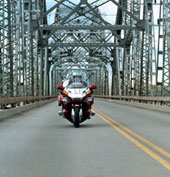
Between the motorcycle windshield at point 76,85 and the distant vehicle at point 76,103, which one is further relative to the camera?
the motorcycle windshield at point 76,85

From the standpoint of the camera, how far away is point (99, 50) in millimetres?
67188

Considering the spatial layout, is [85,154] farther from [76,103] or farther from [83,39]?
[83,39]

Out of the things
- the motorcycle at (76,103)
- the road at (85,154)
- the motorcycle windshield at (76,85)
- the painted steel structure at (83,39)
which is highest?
the painted steel structure at (83,39)

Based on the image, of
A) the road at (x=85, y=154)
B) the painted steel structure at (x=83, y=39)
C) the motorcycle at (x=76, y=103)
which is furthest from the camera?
the painted steel structure at (x=83, y=39)

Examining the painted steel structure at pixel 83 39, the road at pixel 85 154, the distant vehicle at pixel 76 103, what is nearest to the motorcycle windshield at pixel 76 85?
the distant vehicle at pixel 76 103

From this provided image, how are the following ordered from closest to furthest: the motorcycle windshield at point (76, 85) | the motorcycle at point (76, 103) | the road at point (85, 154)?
the road at point (85, 154)
the motorcycle at point (76, 103)
the motorcycle windshield at point (76, 85)

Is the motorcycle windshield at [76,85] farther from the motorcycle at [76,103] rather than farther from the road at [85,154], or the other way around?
the road at [85,154]

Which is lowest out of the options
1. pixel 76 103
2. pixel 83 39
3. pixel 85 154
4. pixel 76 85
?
pixel 85 154

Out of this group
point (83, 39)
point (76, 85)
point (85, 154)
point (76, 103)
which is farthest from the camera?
point (83, 39)

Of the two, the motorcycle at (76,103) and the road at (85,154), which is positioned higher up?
the motorcycle at (76,103)

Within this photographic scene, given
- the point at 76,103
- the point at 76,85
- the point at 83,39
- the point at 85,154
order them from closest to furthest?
the point at 85,154 < the point at 76,103 < the point at 76,85 < the point at 83,39

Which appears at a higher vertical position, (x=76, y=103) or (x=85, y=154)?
(x=76, y=103)

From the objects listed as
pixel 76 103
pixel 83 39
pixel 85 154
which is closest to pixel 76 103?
pixel 76 103

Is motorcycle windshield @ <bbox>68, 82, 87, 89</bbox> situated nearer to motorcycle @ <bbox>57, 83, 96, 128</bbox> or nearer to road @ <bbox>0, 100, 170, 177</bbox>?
motorcycle @ <bbox>57, 83, 96, 128</bbox>
